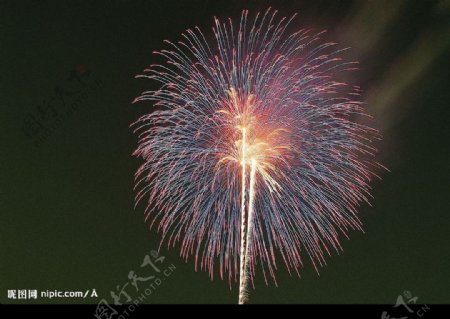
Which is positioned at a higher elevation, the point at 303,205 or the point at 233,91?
the point at 233,91

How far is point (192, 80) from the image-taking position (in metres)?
7.93

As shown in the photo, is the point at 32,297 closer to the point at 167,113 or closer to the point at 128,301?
the point at 128,301

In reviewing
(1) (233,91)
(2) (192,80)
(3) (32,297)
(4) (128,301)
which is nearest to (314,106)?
(1) (233,91)

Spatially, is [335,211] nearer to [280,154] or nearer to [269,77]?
[280,154]

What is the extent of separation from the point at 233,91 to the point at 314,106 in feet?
4.70

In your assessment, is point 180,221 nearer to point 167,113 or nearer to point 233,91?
point 167,113

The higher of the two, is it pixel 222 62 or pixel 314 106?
pixel 222 62

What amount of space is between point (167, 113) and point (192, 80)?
0.72 meters

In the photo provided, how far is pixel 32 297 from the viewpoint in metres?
8.05


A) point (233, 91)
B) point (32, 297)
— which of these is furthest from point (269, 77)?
point (32, 297)

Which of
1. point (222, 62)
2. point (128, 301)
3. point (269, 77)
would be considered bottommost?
point (128, 301)

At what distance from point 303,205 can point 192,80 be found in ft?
9.46
